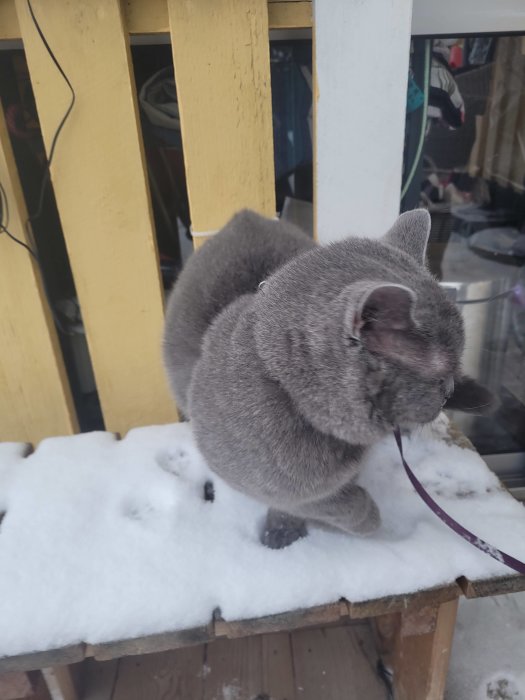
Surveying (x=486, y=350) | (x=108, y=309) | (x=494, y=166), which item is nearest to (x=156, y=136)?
(x=108, y=309)

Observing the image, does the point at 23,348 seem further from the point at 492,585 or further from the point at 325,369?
the point at 492,585

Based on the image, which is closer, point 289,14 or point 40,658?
point 40,658

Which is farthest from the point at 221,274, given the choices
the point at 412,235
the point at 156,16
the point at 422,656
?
the point at 422,656

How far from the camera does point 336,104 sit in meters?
1.06

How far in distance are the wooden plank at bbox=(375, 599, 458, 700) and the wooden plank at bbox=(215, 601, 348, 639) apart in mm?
198

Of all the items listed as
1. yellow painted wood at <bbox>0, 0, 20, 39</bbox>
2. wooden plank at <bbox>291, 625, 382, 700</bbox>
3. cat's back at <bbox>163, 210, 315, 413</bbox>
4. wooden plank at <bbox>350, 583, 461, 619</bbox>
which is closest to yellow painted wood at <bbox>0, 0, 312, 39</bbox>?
yellow painted wood at <bbox>0, 0, 20, 39</bbox>

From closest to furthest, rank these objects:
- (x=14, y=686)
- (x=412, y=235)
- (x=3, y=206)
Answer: (x=412, y=235) < (x=14, y=686) < (x=3, y=206)

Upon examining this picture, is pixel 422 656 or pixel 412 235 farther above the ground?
pixel 412 235

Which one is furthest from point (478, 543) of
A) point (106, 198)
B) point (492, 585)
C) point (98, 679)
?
point (106, 198)

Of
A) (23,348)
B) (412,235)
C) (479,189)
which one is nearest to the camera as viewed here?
(412,235)

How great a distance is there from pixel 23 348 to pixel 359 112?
3.14ft

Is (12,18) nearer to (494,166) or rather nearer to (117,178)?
(117,178)

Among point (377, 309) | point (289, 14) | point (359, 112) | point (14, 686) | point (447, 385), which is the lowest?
point (14, 686)

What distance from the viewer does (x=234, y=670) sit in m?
1.14
